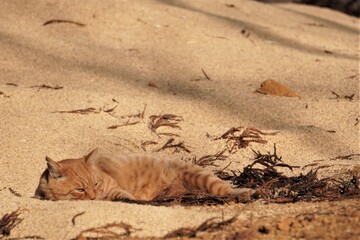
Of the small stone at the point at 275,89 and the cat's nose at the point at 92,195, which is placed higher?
the cat's nose at the point at 92,195

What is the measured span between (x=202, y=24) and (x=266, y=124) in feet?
7.59

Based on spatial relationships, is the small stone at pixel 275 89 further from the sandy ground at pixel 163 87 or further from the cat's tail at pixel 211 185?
the cat's tail at pixel 211 185

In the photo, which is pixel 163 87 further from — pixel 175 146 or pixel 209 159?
pixel 209 159

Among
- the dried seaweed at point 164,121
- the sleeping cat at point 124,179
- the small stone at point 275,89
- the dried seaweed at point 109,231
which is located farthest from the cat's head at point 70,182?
the small stone at point 275,89

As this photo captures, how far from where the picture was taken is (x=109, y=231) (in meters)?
3.14

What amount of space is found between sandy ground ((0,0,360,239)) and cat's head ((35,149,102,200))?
0.17 m

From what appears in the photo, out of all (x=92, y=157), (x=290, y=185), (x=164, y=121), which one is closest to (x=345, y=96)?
(x=164, y=121)

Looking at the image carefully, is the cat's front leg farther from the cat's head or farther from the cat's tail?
the cat's tail

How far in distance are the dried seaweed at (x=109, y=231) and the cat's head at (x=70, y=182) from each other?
0.74 metres

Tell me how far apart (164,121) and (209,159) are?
2.17 ft

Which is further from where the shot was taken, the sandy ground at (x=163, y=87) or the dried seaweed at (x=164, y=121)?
the dried seaweed at (x=164, y=121)

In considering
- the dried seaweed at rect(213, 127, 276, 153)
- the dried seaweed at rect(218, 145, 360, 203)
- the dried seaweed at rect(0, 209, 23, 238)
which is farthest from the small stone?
the dried seaweed at rect(0, 209, 23, 238)

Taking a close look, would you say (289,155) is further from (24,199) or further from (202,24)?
(202,24)

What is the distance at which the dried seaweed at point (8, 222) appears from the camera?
3295mm
